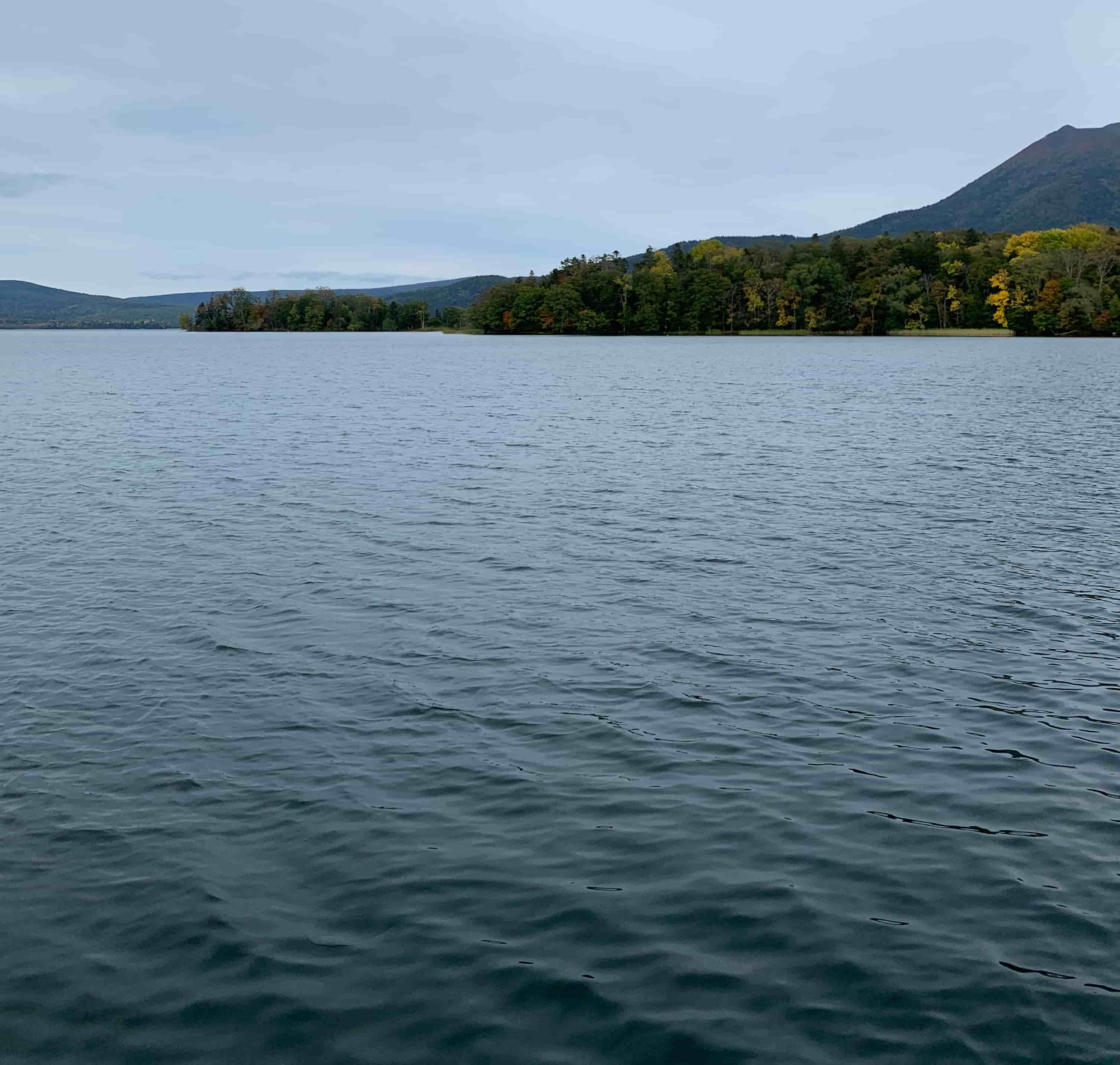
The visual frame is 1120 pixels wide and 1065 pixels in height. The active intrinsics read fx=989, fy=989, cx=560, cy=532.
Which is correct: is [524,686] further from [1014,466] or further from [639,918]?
[1014,466]

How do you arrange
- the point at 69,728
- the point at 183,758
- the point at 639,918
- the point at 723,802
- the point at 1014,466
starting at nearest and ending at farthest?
the point at 639,918 → the point at 723,802 → the point at 183,758 → the point at 69,728 → the point at 1014,466

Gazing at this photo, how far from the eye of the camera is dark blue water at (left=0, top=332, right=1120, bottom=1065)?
919 cm

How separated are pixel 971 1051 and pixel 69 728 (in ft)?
43.2

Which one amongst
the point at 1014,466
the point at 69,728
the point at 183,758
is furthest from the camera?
the point at 1014,466

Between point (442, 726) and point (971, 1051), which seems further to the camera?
point (442, 726)

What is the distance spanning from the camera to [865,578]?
78.8 feet

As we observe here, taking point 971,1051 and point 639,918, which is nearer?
point 971,1051

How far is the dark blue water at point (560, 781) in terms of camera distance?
9.19 m

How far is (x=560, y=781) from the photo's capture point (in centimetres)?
1375

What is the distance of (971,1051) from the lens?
8617mm

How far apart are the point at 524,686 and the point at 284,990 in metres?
8.22

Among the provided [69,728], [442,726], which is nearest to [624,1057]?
[442,726]

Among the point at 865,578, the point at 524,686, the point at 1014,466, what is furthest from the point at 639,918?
the point at 1014,466

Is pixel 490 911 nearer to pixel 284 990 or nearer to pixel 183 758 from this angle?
pixel 284 990
